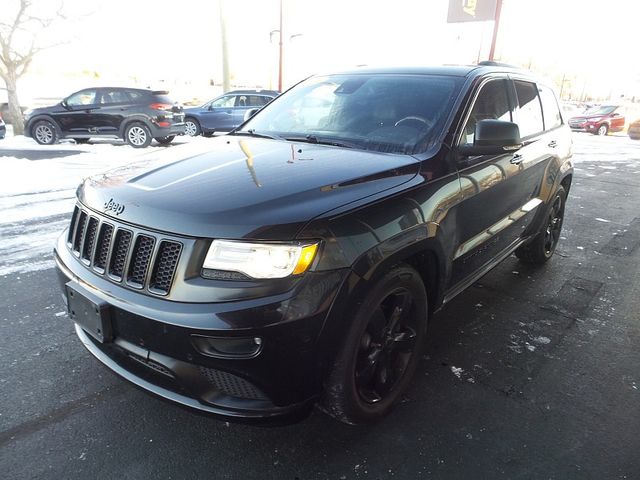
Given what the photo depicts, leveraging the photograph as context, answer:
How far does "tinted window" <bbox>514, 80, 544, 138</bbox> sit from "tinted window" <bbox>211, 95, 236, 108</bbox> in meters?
12.7

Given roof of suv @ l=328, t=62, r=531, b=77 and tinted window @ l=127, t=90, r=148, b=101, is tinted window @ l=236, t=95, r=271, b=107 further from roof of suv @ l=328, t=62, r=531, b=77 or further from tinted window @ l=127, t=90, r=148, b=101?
roof of suv @ l=328, t=62, r=531, b=77

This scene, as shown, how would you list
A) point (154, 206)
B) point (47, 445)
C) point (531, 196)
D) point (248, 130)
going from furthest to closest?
point (531, 196) → point (248, 130) → point (47, 445) → point (154, 206)

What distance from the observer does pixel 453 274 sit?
9.71 feet

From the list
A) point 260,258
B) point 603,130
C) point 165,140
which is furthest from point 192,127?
point 603,130

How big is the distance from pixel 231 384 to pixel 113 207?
968 millimetres

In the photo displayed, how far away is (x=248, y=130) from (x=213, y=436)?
2.16m

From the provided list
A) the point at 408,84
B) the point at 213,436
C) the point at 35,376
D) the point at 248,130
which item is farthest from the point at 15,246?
the point at 408,84

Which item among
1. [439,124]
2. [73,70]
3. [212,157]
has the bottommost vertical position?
[73,70]

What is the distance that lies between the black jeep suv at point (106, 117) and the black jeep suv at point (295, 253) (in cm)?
1055

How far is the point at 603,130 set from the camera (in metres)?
24.7

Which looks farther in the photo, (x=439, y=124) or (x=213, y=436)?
(x=439, y=124)

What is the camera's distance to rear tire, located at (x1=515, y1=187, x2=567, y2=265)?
4.63 meters

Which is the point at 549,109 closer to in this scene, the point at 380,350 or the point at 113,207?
the point at 380,350

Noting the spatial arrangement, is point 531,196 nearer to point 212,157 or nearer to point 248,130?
point 248,130
